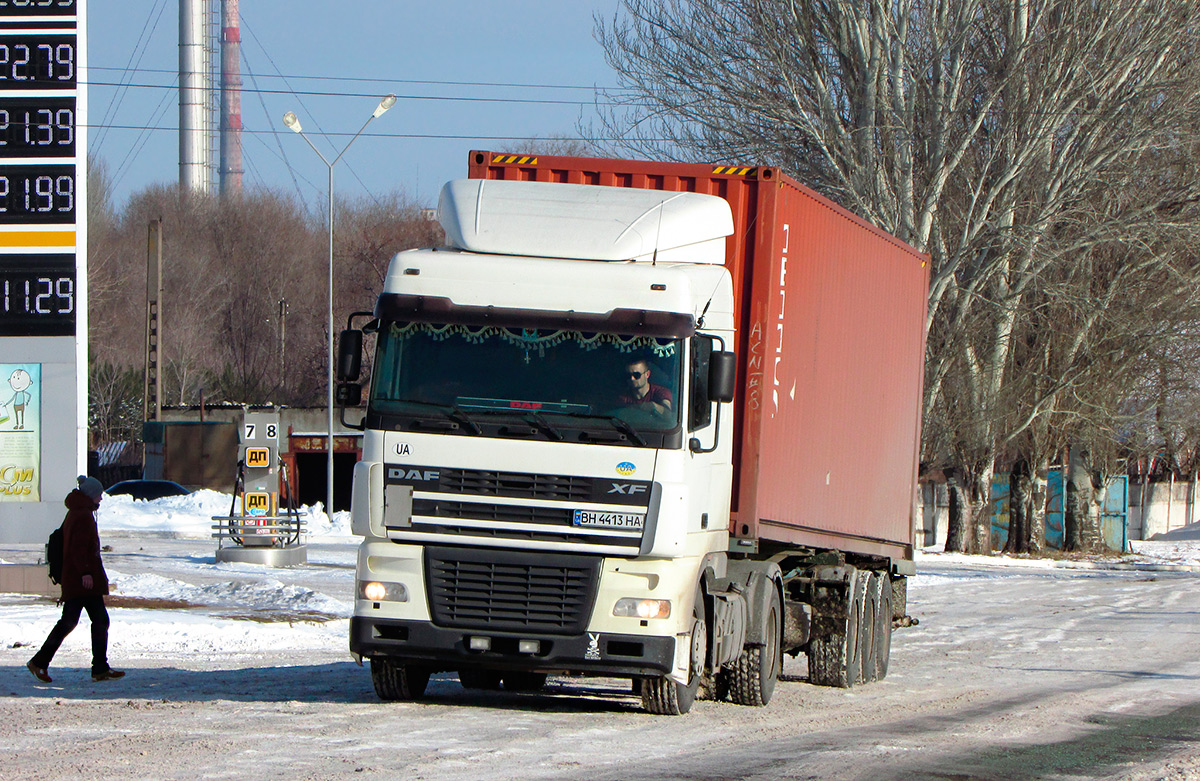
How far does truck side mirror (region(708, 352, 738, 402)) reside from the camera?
938 cm

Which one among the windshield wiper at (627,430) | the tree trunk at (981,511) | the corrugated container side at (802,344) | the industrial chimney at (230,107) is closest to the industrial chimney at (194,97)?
the industrial chimney at (230,107)

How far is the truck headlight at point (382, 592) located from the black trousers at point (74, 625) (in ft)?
10.3

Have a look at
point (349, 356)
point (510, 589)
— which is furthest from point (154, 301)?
point (510, 589)

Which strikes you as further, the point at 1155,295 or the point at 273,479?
the point at 1155,295

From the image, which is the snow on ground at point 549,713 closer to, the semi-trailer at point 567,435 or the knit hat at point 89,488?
the semi-trailer at point 567,435

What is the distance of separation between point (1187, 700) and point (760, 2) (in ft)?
72.4

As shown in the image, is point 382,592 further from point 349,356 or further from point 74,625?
point 74,625

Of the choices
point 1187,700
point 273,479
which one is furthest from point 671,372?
point 273,479

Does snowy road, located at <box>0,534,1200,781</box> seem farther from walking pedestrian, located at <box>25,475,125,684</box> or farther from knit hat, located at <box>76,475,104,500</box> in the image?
knit hat, located at <box>76,475,104,500</box>

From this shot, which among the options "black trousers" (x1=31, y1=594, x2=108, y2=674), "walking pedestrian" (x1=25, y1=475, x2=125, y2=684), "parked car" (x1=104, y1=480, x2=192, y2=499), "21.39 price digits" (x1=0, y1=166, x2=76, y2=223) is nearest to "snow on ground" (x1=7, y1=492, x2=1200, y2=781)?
"black trousers" (x1=31, y1=594, x2=108, y2=674)

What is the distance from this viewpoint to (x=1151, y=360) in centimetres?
3594

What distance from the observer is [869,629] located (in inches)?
557

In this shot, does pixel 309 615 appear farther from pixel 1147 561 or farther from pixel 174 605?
pixel 1147 561

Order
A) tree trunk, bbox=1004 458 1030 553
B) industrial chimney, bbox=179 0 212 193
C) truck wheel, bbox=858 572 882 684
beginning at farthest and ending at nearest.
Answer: industrial chimney, bbox=179 0 212 193 < tree trunk, bbox=1004 458 1030 553 < truck wheel, bbox=858 572 882 684
